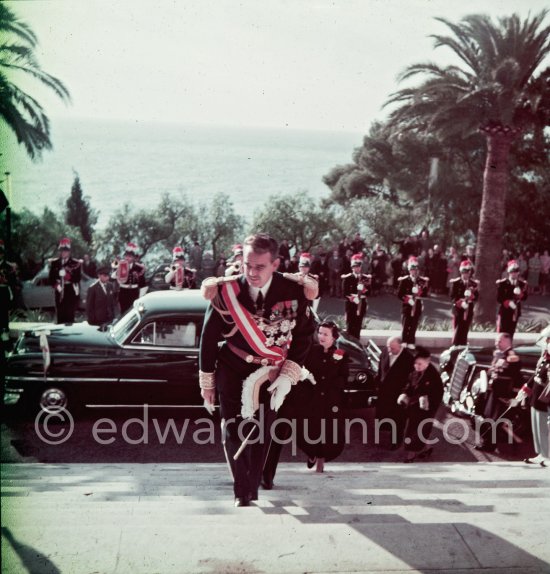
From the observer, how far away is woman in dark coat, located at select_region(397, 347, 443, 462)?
7.50 meters

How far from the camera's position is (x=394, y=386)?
7844 millimetres

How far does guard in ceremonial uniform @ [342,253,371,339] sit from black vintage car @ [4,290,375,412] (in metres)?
4.94

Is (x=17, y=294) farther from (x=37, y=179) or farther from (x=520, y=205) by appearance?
(x=520, y=205)

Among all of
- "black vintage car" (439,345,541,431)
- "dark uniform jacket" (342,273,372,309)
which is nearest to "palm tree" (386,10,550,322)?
"dark uniform jacket" (342,273,372,309)

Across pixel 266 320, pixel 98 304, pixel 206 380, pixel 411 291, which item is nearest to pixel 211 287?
pixel 266 320

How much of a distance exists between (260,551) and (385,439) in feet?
14.8

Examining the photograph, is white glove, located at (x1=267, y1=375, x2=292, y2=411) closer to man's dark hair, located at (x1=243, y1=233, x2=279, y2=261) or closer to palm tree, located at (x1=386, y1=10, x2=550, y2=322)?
man's dark hair, located at (x1=243, y1=233, x2=279, y2=261)

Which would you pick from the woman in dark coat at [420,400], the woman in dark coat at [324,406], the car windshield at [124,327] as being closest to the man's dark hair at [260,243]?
the woman in dark coat at [324,406]

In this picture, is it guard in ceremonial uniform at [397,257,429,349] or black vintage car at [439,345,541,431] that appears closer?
black vintage car at [439,345,541,431]

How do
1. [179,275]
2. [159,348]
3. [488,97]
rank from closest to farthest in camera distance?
[159,348] < [179,275] < [488,97]

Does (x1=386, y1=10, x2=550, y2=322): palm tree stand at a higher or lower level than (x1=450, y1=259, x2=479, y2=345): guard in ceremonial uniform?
higher

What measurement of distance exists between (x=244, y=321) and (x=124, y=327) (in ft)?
12.6

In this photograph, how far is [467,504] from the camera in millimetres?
4578

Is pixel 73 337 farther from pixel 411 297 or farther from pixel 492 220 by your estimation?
pixel 492 220
